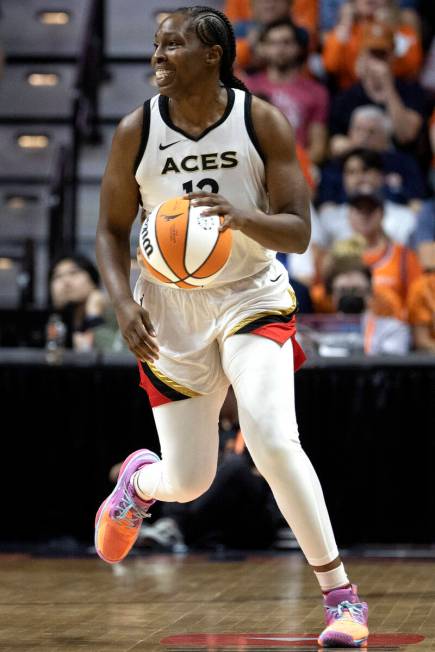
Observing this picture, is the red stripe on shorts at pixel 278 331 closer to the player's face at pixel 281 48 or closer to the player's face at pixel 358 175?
the player's face at pixel 358 175

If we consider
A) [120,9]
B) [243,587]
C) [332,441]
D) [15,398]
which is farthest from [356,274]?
[120,9]

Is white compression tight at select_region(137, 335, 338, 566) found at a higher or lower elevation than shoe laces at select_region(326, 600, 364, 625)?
higher

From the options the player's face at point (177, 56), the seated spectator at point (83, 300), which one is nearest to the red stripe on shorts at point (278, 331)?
the player's face at point (177, 56)

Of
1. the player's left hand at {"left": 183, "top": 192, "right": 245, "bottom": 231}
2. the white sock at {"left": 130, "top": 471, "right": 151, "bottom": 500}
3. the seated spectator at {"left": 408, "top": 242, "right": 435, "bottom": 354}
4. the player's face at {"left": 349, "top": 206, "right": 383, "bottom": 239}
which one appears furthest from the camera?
the player's face at {"left": 349, "top": 206, "right": 383, "bottom": 239}

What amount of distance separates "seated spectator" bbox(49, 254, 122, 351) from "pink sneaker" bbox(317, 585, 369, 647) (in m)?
3.78

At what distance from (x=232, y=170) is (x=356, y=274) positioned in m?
3.92

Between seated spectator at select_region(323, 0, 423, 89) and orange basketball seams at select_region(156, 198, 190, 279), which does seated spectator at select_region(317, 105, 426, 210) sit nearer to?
seated spectator at select_region(323, 0, 423, 89)

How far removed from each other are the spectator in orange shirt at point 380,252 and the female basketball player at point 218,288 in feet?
14.7

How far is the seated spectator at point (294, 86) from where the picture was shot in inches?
399

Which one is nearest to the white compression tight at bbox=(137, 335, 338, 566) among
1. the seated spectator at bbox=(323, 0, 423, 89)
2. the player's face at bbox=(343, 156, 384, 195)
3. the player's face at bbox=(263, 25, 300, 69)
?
the player's face at bbox=(343, 156, 384, 195)

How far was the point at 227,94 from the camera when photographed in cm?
420

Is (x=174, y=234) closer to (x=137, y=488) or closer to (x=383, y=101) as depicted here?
(x=137, y=488)

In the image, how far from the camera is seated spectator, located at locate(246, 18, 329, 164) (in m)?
10.1

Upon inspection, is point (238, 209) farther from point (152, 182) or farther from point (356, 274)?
point (356, 274)
